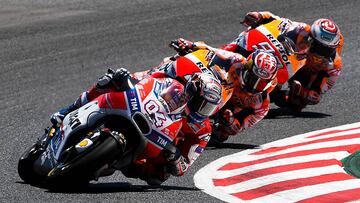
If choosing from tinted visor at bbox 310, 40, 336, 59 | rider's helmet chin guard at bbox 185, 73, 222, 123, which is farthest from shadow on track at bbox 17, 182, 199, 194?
tinted visor at bbox 310, 40, 336, 59

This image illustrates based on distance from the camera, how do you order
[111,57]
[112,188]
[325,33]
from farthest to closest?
[111,57] < [325,33] < [112,188]

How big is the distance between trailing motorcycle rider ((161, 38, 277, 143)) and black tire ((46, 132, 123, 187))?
9.16 feet

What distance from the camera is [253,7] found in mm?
21859

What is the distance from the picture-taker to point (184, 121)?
36.9 feet

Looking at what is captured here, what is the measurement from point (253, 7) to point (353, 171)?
10730 millimetres

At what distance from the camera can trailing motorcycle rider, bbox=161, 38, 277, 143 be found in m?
12.8

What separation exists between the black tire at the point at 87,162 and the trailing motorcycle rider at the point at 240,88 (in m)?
2.79

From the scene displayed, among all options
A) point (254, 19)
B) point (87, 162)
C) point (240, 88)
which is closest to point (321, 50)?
point (254, 19)

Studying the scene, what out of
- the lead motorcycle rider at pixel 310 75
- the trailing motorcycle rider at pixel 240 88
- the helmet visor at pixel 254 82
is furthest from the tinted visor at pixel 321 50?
the helmet visor at pixel 254 82

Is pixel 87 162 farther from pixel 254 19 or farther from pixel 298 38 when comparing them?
pixel 254 19

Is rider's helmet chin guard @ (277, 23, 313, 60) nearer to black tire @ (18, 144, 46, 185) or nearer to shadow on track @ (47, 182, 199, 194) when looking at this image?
shadow on track @ (47, 182, 199, 194)

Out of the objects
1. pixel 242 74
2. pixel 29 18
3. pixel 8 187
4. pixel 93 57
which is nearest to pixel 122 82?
pixel 8 187

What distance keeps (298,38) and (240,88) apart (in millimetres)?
1751

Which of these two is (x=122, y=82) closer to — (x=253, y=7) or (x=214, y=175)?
(x=214, y=175)
